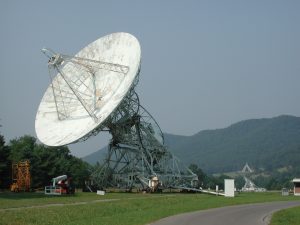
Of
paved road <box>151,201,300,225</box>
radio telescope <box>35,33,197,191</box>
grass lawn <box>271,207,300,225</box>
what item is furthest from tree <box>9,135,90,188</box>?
grass lawn <box>271,207,300,225</box>

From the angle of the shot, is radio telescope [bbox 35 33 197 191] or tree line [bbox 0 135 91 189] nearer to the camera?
radio telescope [bbox 35 33 197 191]

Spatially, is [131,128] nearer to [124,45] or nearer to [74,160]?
[124,45]

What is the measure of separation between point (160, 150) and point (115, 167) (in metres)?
6.76

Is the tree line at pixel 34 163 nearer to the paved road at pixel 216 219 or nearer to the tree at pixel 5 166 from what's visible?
the tree at pixel 5 166

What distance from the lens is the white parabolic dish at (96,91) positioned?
193 ft

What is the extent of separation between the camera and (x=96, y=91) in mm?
64562

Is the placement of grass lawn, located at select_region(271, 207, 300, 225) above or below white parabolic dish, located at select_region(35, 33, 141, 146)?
below

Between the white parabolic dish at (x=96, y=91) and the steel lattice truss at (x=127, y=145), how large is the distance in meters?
0.58

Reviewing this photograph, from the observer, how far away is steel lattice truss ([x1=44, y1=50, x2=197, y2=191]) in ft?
214

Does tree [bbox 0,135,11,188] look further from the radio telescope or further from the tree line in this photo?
the radio telescope

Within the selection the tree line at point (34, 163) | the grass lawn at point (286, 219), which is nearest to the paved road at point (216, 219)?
the grass lawn at point (286, 219)

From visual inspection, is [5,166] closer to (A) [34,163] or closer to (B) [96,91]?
(A) [34,163]

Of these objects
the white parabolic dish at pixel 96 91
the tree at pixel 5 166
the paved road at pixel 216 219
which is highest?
the white parabolic dish at pixel 96 91

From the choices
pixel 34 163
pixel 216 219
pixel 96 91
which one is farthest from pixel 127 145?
pixel 216 219
